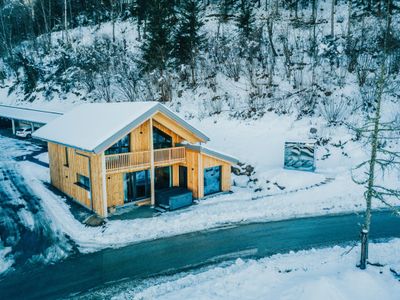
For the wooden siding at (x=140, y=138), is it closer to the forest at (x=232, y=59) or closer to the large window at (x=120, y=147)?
the large window at (x=120, y=147)

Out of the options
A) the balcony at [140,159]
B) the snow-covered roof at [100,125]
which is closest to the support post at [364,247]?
the snow-covered roof at [100,125]

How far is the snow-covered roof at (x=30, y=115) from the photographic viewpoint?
124 feet

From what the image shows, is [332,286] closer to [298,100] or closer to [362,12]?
[298,100]

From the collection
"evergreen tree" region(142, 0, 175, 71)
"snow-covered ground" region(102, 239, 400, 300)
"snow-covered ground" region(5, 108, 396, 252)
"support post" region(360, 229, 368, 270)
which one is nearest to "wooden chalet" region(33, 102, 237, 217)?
"snow-covered ground" region(5, 108, 396, 252)

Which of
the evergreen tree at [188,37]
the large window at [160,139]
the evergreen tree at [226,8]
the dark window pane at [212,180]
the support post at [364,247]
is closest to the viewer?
the support post at [364,247]

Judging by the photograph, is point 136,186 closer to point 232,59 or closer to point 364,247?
point 364,247

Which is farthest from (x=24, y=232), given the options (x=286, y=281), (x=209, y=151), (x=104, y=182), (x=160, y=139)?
(x=286, y=281)

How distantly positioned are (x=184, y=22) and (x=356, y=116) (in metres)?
21.5

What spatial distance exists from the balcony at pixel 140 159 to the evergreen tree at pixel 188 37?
19.3m

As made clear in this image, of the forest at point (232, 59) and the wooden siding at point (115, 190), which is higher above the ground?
the forest at point (232, 59)

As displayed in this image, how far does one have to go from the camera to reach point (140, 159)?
19.2m

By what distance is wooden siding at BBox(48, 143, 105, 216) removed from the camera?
696 inches

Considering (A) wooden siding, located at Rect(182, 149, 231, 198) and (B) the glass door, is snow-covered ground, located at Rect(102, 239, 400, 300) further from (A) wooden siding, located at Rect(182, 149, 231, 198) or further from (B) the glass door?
(B) the glass door

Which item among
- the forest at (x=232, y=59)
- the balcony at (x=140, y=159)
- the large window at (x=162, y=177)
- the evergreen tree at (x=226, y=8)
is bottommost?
the large window at (x=162, y=177)
